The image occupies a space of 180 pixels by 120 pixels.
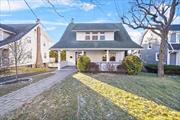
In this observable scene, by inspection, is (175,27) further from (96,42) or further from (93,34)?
(96,42)

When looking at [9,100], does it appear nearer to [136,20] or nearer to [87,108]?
[87,108]

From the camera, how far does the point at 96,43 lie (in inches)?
1238

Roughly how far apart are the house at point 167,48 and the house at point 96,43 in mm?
8077

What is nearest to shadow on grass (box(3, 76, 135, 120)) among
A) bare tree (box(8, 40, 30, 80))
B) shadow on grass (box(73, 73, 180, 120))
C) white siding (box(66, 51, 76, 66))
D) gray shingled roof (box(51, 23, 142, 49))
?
shadow on grass (box(73, 73, 180, 120))

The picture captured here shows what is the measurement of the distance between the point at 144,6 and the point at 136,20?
166cm

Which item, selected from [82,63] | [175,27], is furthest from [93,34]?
[175,27]

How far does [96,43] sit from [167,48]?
1172 centimetres

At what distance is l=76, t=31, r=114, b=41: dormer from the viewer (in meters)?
32.2

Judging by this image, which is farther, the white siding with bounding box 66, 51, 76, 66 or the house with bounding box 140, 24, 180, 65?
the house with bounding box 140, 24, 180, 65

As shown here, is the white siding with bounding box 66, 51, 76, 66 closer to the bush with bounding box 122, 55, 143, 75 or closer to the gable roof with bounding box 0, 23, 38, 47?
the gable roof with bounding box 0, 23, 38, 47

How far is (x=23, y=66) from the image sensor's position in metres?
35.2

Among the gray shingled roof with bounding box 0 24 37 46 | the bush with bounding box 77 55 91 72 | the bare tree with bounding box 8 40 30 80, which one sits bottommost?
the bush with bounding box 77 55 91 72

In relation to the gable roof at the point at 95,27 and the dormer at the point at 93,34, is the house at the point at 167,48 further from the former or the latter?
the dormer at the point at 93,34

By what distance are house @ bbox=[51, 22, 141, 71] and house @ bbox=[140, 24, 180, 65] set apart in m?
8.08
